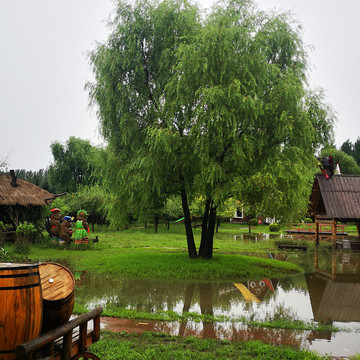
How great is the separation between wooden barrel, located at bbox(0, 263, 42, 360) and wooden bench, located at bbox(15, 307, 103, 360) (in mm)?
139

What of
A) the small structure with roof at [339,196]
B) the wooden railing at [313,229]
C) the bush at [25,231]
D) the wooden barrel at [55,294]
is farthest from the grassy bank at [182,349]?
the wooden railing at [313,229]

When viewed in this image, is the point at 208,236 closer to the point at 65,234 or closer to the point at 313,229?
the point at 65,234

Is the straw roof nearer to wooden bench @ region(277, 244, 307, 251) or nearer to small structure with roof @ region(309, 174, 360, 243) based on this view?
wooden bench @ region(277, 244, 307, 251)

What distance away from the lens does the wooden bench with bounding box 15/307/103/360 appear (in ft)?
10.6

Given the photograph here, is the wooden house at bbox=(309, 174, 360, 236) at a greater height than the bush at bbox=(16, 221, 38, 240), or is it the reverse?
the wooden house at bbox=(309, 174, 360, 236)

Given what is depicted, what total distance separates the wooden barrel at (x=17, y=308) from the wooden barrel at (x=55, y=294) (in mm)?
315

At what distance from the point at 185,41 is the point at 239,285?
850 cm

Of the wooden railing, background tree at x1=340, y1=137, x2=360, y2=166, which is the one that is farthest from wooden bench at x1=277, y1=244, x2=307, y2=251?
background tree at x1=340, y1=137, x2=360, y2=166

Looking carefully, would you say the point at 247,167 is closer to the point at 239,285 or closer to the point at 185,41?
the point at 239,285

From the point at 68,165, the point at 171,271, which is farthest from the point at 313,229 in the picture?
the point at 68,165

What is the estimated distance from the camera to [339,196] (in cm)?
2339

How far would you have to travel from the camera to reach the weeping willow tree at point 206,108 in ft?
38.0

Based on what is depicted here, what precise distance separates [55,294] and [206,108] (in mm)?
8812

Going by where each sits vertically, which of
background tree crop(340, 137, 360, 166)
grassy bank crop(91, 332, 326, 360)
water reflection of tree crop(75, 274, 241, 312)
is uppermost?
background tree crop(340, 137, 360, 166)
